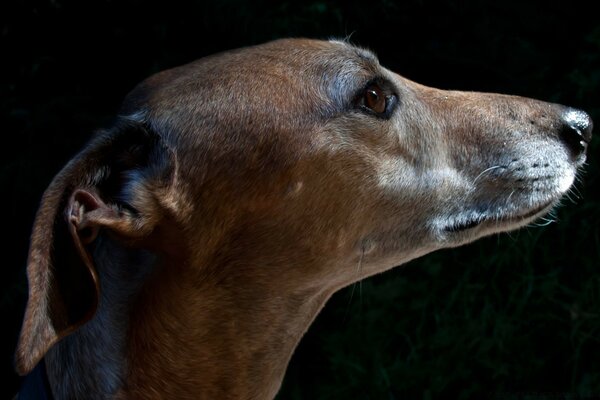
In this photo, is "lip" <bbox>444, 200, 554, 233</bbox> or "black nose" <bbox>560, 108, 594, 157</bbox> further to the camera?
"black nose" <bbox>560, 108, 594, 157</bbox>

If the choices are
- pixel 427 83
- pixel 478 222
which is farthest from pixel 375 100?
pixel 427 83

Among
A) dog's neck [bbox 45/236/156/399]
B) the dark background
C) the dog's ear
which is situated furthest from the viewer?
the dark background

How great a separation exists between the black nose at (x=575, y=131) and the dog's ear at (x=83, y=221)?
1313mm

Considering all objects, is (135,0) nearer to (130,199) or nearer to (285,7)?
(285,7)

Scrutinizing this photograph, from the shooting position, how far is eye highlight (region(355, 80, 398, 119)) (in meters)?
3.02

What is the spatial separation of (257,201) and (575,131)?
1.11 meters

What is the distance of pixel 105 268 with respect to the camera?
2803 mm

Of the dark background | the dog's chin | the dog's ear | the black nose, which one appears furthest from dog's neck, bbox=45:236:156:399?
the dark background

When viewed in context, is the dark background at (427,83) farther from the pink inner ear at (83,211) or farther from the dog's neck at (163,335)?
the pink inner ear at (83,211)

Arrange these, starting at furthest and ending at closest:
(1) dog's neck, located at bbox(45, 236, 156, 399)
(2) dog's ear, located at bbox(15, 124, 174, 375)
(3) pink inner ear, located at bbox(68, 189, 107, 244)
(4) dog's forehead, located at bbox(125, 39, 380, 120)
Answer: (4) dog's forehead, located at bbox(125, 39, 380, 120), (1) dog's neck, located at bbox(45, 236, 156, 399), (3) pink inner ear, located at bbox(68, 189, 107, 244), (2) dog's ear, located at bbox(15, 124, 174, 375)

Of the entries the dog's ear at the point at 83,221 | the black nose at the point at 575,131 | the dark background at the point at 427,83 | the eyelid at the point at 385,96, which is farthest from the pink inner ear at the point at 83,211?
the dark background at the point at 427,83

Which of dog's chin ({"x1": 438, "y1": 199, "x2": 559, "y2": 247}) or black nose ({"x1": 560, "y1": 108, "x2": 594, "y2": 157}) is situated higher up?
black nose ({"x1": 560, "y1": 108, "x2": 594, "y2": 157})

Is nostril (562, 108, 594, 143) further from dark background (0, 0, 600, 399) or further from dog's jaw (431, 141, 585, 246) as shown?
dark background (0, 0, 600, 399)

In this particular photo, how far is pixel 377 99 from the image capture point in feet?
10.0
